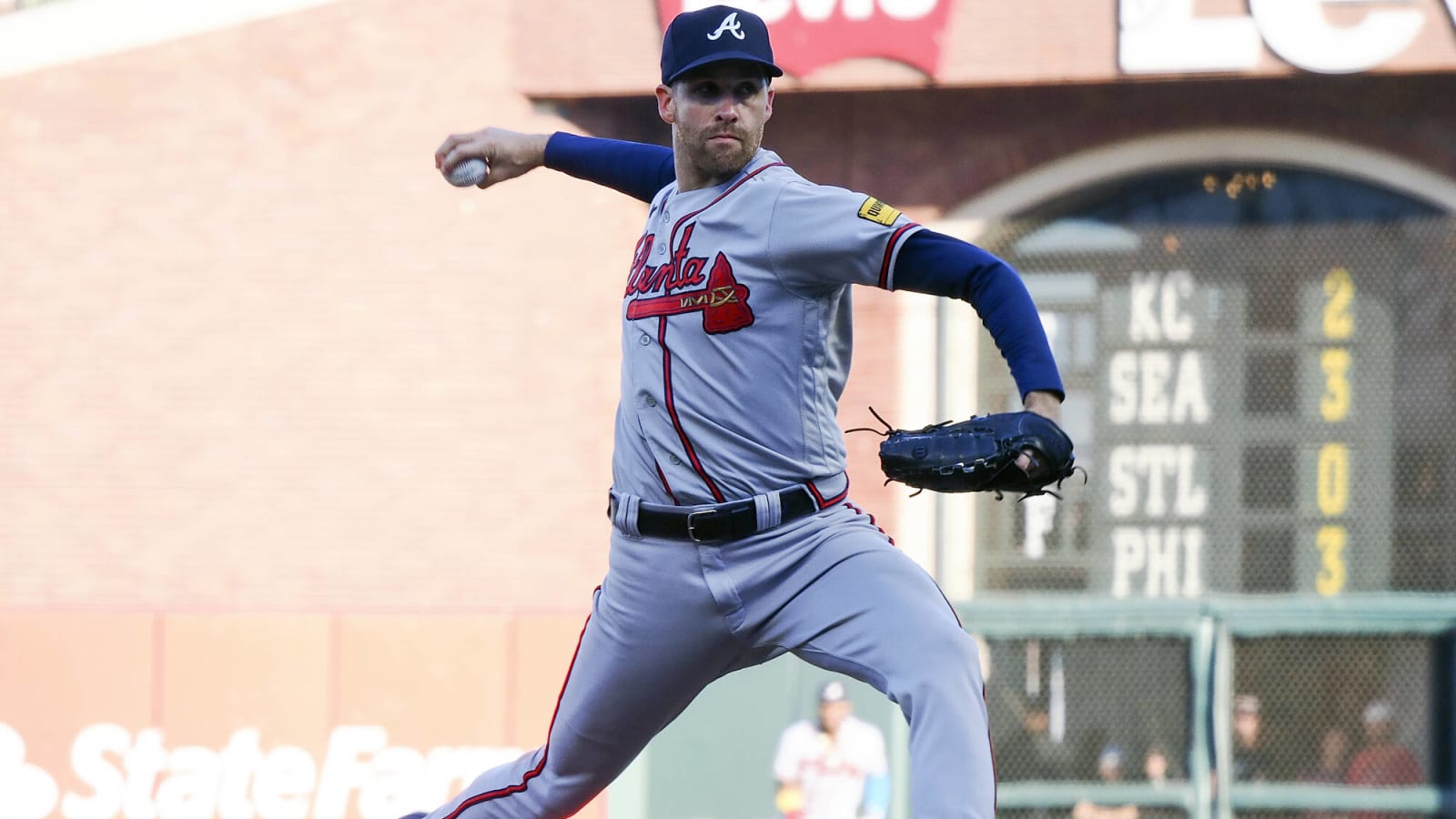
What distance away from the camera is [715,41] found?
2803 mm

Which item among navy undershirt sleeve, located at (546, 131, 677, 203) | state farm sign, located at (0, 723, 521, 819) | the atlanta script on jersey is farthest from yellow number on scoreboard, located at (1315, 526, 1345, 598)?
the atlanta script on jersey

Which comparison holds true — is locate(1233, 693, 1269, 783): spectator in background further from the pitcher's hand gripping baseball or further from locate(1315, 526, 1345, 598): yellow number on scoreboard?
the pitcher's hand gripping baseball

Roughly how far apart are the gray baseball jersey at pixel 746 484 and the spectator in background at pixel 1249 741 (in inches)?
239

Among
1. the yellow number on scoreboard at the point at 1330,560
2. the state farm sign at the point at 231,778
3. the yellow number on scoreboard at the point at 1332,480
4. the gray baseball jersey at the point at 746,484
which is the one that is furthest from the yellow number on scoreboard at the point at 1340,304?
the gray baseball jersey at the point at 746,484

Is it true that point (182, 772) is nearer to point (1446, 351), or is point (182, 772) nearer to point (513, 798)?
point (513, 798)

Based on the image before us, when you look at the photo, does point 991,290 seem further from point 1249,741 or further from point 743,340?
point 1249,741

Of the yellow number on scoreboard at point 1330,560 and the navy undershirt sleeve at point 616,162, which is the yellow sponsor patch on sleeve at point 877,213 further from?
the yellow number on scoreboard at point 1330,560

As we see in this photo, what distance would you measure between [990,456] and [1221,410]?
6.48 meters

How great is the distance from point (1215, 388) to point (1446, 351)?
50.1 inches

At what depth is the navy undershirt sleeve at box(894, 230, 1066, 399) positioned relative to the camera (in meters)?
2.50

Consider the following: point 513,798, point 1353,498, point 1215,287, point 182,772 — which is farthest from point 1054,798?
point 513,798

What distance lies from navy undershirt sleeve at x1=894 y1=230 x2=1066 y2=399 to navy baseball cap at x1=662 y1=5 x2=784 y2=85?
0.46m

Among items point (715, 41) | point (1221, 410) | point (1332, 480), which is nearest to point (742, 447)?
point (715, 41)

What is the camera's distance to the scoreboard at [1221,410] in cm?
849
